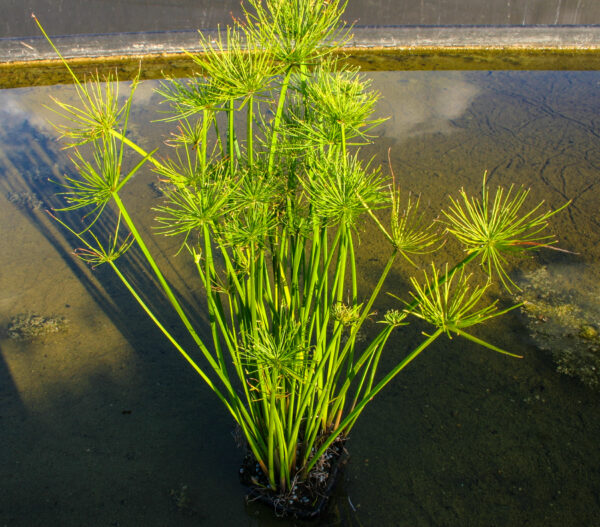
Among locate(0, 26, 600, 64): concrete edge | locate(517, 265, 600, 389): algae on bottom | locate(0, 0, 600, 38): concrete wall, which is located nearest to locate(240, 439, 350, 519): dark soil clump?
locate(517, 265, 600, 389): algae on bottom

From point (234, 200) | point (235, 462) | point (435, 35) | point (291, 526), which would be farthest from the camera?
point (435, 35)

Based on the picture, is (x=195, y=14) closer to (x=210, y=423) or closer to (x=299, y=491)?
(x=210, y=423)

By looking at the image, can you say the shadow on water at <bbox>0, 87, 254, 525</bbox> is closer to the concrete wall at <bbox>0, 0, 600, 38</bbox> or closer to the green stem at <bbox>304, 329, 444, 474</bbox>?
the green stem at <bbox>304, 329, 444, 474</bbox>

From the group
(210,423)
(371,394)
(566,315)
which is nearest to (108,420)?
(210,423)

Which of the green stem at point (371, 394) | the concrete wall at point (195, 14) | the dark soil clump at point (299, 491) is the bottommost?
the dark soil clump at point (299, 491)

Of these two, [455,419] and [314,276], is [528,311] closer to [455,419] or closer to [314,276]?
[455,419]

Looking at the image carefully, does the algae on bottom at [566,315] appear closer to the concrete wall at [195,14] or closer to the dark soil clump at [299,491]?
the dark soil clump at [299,491]

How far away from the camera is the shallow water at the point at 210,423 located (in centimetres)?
175

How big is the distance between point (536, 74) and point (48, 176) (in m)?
3.35

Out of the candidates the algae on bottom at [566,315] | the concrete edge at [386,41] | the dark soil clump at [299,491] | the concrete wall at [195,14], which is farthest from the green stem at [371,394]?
the concrete wall at [195,14]

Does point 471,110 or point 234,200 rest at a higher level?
point 234,200

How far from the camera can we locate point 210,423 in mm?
1980

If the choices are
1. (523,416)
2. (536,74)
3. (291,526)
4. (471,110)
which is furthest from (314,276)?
(536,74)

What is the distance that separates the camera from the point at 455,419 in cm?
197
